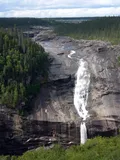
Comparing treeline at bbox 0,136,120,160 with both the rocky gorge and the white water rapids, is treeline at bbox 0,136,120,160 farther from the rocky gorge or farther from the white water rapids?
the rocky gorge

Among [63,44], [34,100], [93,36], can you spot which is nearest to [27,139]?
[34,100]

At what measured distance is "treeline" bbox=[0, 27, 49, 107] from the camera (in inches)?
2867

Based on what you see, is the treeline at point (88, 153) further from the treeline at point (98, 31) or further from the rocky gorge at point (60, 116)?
the treeline at point (98, 31)

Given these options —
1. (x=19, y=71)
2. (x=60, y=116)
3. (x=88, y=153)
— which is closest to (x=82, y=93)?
(x=60, y=116)

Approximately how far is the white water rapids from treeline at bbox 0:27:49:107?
8340mm

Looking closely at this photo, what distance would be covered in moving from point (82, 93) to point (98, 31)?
8756cm

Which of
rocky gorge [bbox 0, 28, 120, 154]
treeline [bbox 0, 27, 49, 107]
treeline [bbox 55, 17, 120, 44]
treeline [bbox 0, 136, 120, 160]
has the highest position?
treeline [bbox 55, 17, 120, 44]

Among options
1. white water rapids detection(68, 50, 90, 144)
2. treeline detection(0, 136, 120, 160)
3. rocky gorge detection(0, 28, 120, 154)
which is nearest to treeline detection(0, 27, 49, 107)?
rocky gorge detection(0, 28, 120, 154)

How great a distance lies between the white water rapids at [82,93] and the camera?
68.4m

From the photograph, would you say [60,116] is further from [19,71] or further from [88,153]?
[88,153]

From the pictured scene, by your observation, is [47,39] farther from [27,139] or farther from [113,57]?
[27,139]

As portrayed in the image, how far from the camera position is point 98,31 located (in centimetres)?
16538

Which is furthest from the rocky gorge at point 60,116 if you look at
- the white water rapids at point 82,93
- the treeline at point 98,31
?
the treeline at point 98,31

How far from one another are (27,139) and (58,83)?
68.1 ft
